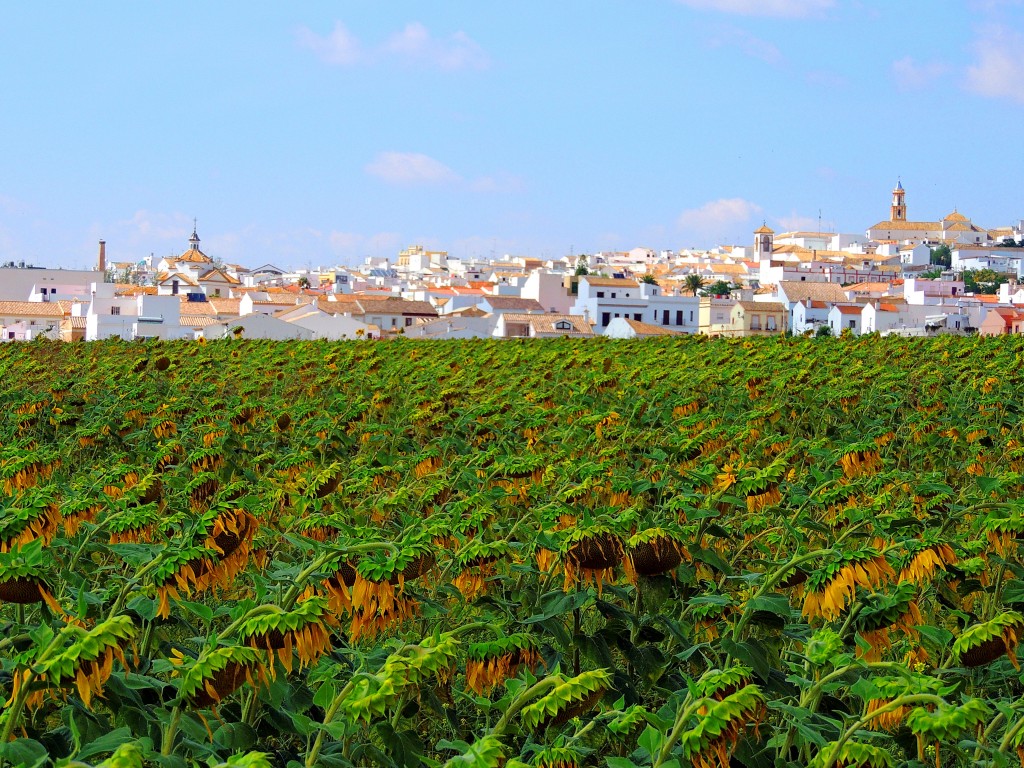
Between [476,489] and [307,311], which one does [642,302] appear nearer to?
[307,311]

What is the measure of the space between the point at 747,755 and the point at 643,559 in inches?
31.3

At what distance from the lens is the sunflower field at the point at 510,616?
7.31 feet

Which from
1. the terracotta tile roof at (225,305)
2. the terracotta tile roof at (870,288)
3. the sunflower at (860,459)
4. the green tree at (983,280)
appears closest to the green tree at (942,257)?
the green tree at (983,280)

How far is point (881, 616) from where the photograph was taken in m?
2.87

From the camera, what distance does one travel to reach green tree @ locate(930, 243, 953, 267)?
566ft

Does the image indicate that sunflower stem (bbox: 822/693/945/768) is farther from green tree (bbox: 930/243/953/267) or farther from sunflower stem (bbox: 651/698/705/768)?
green tree (bbox: 930/243/953/267)

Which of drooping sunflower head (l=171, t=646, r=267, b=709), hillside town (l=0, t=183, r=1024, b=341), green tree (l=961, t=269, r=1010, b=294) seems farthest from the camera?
green tree (l=961, t=269, r=1010, b=294)

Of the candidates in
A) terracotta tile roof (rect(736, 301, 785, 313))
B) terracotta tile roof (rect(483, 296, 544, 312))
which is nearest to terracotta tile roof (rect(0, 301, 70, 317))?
terracotta tile roof (rect(483, 296, 544, 312))

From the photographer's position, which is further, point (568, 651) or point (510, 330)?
point (510, 330)

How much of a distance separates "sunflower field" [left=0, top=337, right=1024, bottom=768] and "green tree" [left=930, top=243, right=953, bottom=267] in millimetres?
175262

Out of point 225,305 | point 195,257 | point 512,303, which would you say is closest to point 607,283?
point 512,303

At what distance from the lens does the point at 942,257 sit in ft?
566

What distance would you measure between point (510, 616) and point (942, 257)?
180m

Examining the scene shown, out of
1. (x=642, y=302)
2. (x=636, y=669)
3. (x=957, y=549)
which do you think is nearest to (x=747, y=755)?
(x=636, y=669)
